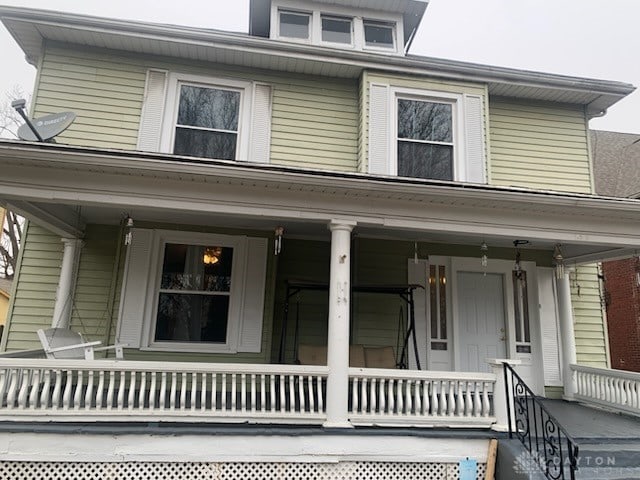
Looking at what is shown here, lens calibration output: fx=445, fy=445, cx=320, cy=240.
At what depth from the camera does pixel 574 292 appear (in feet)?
24.9

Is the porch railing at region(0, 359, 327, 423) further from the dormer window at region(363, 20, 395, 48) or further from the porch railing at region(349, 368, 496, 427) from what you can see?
the dormer window at region(363, 20, 395, 48)

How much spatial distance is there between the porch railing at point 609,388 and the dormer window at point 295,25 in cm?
706

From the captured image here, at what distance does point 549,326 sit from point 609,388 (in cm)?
123

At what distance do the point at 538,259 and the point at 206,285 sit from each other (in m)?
5.42

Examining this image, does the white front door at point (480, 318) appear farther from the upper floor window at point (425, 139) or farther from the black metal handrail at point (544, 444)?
the black metal handrail at point (544, 444)

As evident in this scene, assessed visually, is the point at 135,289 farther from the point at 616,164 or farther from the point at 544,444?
the point at 616,164

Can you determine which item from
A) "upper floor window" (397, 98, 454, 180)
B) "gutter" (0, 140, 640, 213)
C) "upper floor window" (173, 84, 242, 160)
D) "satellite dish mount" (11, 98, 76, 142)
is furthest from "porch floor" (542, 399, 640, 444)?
"satellite dish mount" (11, 98, 76, 142)

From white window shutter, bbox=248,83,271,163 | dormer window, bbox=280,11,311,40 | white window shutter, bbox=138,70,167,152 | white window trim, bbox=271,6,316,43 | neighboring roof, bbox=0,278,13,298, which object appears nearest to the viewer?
white window shutter, bbox=138,70,167,152

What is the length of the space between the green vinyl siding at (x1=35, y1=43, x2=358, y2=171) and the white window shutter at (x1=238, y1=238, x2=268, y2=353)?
4.72ft

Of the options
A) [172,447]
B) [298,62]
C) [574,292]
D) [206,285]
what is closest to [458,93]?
[298,62]

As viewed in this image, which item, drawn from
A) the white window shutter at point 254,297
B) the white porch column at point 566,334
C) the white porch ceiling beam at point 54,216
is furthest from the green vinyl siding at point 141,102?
the white porch column at point 566,334

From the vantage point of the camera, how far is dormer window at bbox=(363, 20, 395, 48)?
7961 millimetres

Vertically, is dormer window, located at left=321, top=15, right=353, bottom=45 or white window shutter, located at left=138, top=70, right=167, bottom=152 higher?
dormer window, located at left=321, top=15, right=353, bottom=45

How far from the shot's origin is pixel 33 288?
20.4ft
